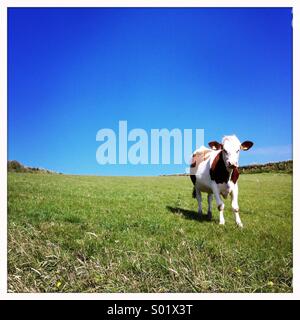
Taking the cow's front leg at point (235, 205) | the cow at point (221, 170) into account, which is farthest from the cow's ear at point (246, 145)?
the cow's front leg at point (235, 205)

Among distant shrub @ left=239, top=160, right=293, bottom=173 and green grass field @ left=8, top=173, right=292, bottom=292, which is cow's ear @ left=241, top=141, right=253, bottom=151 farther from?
distant shrub @ left=239, top=160, right=293, bottom=173

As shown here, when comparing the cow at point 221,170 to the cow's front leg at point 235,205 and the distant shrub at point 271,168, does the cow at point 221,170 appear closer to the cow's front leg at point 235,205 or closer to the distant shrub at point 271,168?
the cow's front leg at point 235,205

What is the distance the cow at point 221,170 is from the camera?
1011 centimetres

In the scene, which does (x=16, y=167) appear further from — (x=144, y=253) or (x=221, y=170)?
(x=144, y=253)

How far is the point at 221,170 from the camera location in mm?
11148

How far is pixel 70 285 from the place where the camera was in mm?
5770

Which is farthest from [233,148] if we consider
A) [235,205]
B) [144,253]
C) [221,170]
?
[144,253]

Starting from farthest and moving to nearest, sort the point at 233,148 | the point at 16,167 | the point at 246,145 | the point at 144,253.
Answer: the point at 16,167
the point at 246,145
the point at 233,148
the point at 144,253

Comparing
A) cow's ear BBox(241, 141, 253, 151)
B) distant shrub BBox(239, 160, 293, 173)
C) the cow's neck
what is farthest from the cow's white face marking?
distant shrub BBox(239, 160, 293, 173)

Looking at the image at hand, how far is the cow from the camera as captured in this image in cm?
1011
